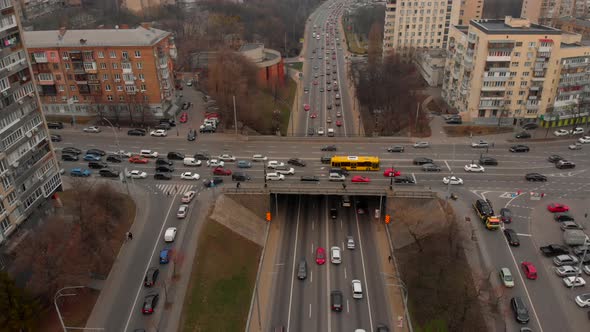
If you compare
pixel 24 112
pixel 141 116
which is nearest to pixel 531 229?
pixel 24 112

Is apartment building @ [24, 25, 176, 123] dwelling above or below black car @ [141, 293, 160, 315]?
above

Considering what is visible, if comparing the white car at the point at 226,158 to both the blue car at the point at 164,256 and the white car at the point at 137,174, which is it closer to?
the white car at the point at 137,174

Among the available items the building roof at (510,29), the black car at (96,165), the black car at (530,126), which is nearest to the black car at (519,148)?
the black car at (530,126)

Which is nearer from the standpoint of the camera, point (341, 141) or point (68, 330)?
point (68, 330)

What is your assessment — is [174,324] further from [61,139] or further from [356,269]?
[61,139]

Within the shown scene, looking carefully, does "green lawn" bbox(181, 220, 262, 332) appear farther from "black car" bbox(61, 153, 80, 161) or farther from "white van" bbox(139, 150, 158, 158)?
"black car" bbox(61, 153, 80, 161)

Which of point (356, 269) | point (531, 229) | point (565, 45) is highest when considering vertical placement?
point (565, 45)

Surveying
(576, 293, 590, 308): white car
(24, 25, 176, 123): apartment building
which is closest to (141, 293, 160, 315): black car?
(576, 293, 590, 308): white car
